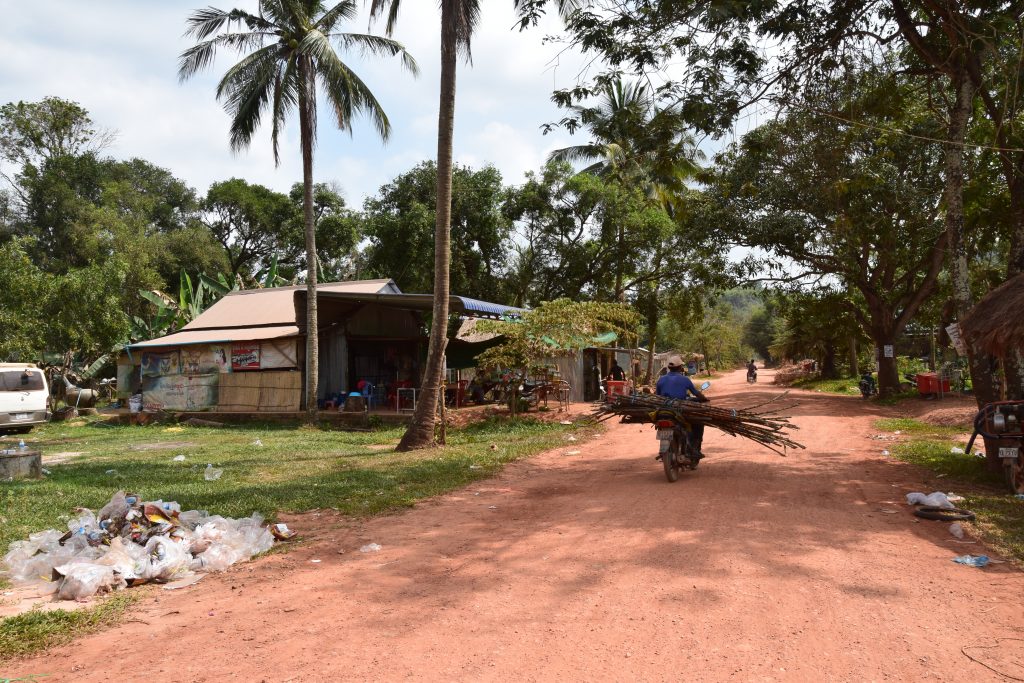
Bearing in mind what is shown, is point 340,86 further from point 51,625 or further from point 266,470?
point 51,625

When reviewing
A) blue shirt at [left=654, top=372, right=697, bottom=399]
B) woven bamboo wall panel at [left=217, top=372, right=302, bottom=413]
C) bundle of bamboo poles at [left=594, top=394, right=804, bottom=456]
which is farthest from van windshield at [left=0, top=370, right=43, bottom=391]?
blue shirt at [left=654, top=372, right=697, bottom=399]

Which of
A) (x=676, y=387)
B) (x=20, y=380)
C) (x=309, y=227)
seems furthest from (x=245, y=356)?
(x=676, y=387)

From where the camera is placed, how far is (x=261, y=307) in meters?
23.4

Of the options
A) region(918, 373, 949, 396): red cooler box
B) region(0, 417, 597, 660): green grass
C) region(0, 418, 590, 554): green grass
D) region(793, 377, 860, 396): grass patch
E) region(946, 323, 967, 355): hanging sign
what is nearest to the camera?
region(0, 417, 597, 660): green grass

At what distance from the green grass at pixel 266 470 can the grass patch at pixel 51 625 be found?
2.00 metres

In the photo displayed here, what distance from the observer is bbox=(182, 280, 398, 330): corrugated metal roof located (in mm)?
22031

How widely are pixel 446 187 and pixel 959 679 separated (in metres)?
10.7

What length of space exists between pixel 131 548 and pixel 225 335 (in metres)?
16.8

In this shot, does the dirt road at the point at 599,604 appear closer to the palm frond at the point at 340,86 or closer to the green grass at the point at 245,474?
the green grass at the point at 245,474

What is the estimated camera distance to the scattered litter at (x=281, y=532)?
6516 millimetres

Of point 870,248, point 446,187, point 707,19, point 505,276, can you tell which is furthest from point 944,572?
point 505,276

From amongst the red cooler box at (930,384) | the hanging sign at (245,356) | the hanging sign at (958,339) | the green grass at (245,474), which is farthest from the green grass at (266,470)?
the red cooler box at (930,384)

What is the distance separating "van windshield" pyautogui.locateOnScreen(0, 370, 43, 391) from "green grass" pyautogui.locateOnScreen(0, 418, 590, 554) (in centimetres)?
128

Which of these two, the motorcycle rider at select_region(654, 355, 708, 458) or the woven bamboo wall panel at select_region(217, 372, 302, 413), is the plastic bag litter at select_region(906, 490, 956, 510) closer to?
the motorcycle rider at select_region(654, 355, 708, 458)
